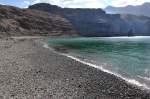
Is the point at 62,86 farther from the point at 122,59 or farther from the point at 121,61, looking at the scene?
the point at 122,59

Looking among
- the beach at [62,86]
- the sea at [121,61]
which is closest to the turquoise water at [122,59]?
the sea at [121,61]

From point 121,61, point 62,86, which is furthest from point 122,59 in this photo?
point 62,86

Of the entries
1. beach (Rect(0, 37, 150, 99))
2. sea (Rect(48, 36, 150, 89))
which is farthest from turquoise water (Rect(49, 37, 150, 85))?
beach (Rect(0, 37, 150, 99))

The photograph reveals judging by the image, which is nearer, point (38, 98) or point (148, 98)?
point (38, 98)

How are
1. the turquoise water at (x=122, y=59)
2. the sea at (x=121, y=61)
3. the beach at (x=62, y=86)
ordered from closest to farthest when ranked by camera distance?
the beach at (x=62, y=86), the sea at (x=121, y=61), the turquoise water at (x=122, y=59)

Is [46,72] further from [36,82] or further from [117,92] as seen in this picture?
[117,92]

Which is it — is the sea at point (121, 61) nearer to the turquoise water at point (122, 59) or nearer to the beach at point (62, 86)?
the turquoise water at point (122, 59)

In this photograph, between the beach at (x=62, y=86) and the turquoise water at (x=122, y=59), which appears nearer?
the beach at (x=62, y=86)

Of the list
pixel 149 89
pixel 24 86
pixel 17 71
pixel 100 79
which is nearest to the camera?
pixel 24 86

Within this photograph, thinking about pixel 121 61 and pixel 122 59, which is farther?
pixel 122 59

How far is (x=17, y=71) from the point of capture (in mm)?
32375

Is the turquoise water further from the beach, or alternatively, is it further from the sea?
the beach

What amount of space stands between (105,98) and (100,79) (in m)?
8.03

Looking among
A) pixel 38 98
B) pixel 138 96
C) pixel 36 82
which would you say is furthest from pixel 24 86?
pixel 138 96
